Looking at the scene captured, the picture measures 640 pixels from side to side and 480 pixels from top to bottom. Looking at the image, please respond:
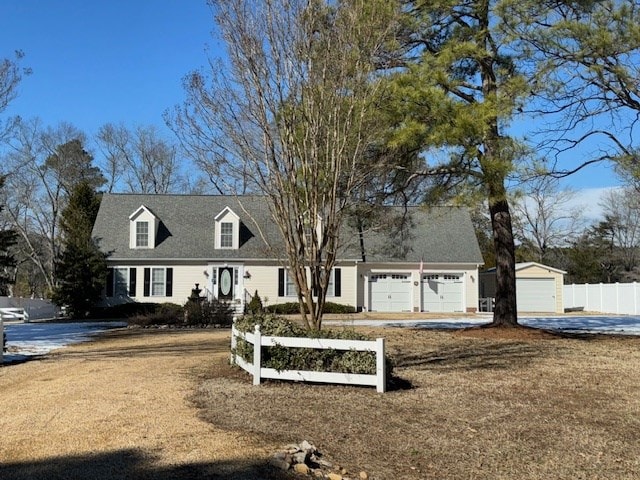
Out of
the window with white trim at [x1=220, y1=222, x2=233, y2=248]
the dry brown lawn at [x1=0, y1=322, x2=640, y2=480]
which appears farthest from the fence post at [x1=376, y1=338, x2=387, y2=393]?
the window with white trim at [x1=220, y1=222, x2=233, y2=248]

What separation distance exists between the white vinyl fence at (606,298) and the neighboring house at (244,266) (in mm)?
7391

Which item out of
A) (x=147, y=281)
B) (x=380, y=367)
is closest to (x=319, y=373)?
(x=380, y=367)

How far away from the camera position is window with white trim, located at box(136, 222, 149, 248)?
33531 millimetres

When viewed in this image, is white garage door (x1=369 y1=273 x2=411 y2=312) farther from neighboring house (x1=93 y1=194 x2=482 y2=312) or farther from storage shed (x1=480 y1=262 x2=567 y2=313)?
storage shed (x1=480 y1=262 x2=567 y2=313)

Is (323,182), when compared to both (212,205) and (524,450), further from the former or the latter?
(212,205)

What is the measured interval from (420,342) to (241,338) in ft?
22.6

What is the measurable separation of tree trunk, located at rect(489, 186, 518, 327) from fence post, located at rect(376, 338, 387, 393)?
10938mm

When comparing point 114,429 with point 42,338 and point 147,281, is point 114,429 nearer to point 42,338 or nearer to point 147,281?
point 42,338

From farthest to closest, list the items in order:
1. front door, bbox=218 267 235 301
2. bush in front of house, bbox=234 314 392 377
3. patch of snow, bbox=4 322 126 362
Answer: front door, bbox=218 267 235 301
patch of snow, bbox=4 322 126 362
bush in front of house, bbox=234 314 392 377

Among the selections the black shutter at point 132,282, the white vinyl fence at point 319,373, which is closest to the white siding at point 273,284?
the black shutter at point 132,282

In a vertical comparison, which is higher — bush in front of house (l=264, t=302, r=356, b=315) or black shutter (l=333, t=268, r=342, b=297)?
black shutter (l=333, t=268, r=342, b=297)

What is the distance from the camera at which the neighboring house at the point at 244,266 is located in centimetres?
3281

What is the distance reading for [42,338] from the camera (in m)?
19.0

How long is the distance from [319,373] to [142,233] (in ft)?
85.9
